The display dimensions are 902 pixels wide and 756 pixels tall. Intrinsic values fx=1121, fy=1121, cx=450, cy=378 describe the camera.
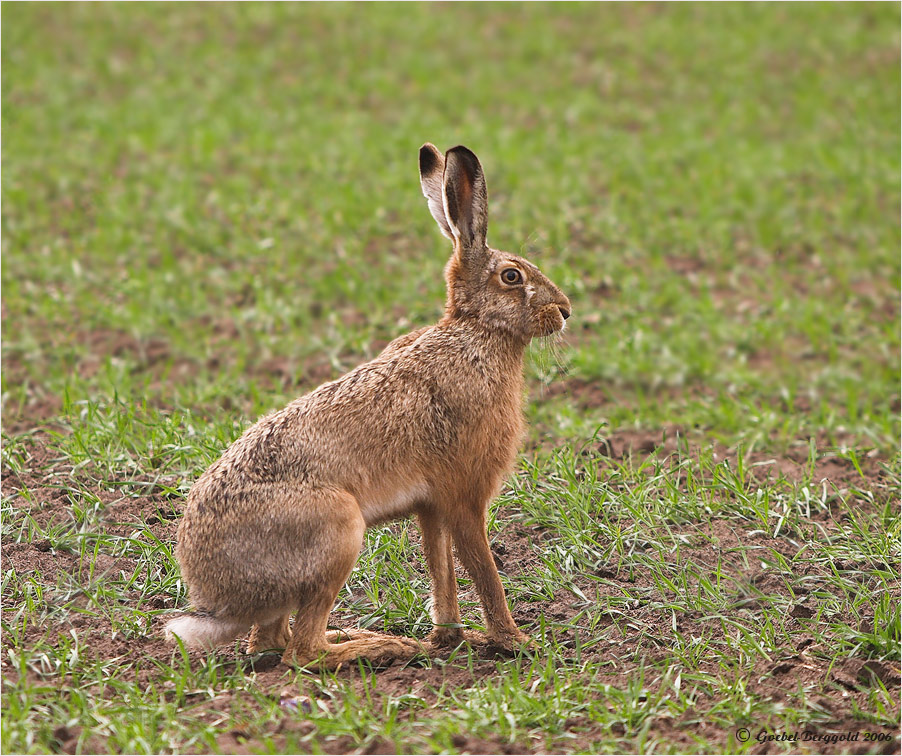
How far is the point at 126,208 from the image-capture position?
9.45m

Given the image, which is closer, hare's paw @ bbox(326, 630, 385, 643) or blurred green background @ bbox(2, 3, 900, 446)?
hare's paw @ bbox(326, 630, 385, 643)

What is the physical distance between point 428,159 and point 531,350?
88 centimetres

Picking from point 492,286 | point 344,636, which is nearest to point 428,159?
point 492,286

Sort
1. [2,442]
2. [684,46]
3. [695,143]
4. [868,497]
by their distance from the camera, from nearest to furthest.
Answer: [868,497] → [2,442] → [695,143] → [684,46]

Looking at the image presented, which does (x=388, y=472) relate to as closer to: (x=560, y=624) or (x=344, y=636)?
(x=344, y=636)

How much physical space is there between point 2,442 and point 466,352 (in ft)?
9.71

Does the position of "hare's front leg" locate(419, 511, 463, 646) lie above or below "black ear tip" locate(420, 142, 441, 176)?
below

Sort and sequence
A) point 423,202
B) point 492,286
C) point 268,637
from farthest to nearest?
point 423,202 < point 492,286 < point 268,637

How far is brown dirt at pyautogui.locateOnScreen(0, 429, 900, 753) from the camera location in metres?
3.77

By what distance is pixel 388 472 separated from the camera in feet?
13.8

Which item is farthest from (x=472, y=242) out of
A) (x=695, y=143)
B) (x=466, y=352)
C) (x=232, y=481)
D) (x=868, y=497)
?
(x=695, y=143)

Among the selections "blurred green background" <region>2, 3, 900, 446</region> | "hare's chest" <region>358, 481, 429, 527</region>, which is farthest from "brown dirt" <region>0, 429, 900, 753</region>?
"blurred green background" <region>2, 3, 900, 446</region>

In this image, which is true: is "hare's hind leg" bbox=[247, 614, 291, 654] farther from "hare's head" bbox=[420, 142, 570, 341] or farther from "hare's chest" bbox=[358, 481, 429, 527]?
"hare's head" bbox=[420, 142, 570, 341]

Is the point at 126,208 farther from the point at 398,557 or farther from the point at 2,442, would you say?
the point at 398,557
